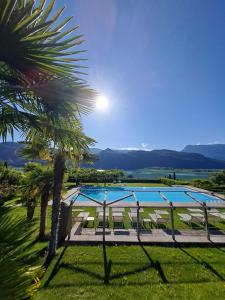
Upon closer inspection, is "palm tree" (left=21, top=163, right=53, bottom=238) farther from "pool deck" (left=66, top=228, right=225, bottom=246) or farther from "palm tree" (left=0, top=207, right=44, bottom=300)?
"palm tree" (left=0, top=207, right=44, bottom=300)

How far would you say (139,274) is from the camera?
21.7 ft

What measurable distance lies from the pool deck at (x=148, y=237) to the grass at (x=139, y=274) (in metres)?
0.48

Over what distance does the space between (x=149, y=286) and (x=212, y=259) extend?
2.96 m

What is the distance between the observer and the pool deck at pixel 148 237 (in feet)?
30.2

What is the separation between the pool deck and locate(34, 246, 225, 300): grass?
480 mm

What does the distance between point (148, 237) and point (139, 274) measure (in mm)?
3239

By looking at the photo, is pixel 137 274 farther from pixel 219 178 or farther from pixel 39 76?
pixel 219 178

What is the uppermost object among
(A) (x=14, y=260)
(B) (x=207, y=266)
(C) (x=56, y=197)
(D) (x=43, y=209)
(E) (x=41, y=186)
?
(A) (x=14, y=260)

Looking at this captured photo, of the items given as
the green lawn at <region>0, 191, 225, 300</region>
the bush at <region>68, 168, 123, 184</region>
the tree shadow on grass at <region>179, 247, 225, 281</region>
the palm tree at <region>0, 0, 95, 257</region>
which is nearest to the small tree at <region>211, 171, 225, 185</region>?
the bush at <region>68, 168, 123, 184</region>

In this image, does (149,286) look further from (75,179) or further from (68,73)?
(75,179)

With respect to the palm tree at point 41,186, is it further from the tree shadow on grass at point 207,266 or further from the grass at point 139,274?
the tree shadow on grass at point 207,266

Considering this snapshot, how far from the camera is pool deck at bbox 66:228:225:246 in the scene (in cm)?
921

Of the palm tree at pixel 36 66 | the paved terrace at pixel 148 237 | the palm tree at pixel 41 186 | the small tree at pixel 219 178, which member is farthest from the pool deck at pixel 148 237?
the small tree at pixel 219 178

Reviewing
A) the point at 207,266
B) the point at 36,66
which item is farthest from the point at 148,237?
the point at 36,66
